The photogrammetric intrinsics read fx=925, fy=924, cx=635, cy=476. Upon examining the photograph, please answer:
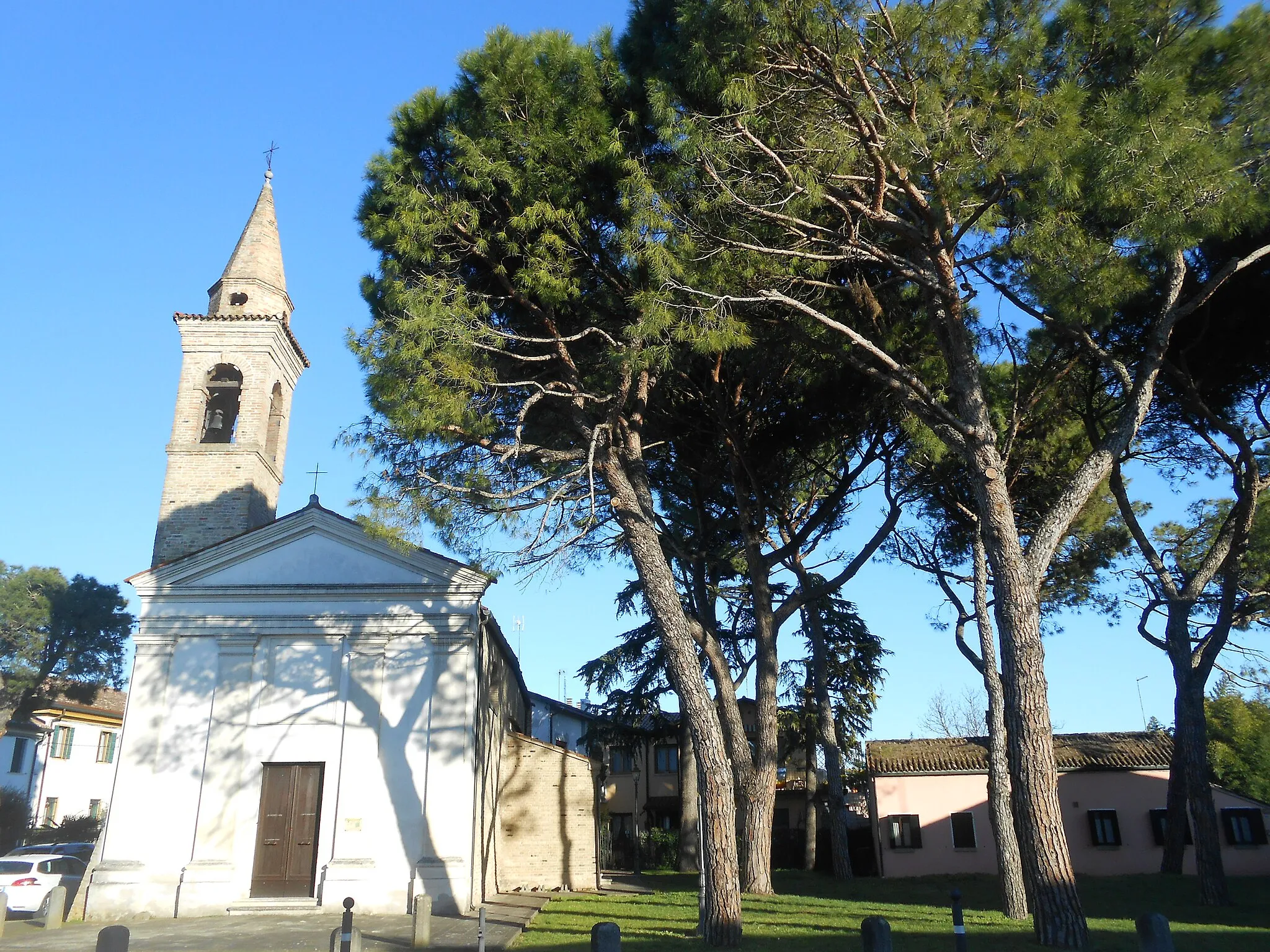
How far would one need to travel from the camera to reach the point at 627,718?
26.0 m

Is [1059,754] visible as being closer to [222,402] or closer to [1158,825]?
[1158,825]

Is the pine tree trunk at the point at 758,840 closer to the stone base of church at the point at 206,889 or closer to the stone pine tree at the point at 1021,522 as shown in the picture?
the stone pine tree at the point at 1021,522

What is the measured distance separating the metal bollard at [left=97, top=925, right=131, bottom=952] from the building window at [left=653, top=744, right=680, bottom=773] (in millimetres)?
34756

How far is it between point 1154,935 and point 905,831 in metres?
17.9

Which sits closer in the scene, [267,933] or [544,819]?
[267,933]

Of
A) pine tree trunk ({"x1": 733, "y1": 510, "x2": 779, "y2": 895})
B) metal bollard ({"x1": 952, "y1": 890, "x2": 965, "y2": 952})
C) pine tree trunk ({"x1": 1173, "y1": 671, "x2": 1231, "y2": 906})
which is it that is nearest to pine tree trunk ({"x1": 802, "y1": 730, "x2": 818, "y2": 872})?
pine tree trunk ({"x1": 733, "y1": 510, "x2": 779, "y2": 895})

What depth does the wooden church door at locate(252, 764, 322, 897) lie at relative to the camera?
1430 centimetres

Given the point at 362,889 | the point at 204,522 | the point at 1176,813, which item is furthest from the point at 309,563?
the point at 1176,813

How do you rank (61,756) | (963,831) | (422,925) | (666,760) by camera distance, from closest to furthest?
(422,925) < (963,831) < (61,756) < (666,760)

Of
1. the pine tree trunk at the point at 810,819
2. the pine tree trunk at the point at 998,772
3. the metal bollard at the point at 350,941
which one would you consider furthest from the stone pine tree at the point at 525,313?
the pine tree trunk at the point at 810,819

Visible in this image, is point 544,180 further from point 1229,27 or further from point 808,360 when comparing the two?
point 1229,27

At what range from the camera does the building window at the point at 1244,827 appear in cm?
2228

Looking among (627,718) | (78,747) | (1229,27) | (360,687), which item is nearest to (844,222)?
(1229,27)

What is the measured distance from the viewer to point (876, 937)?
6246 millimetres
